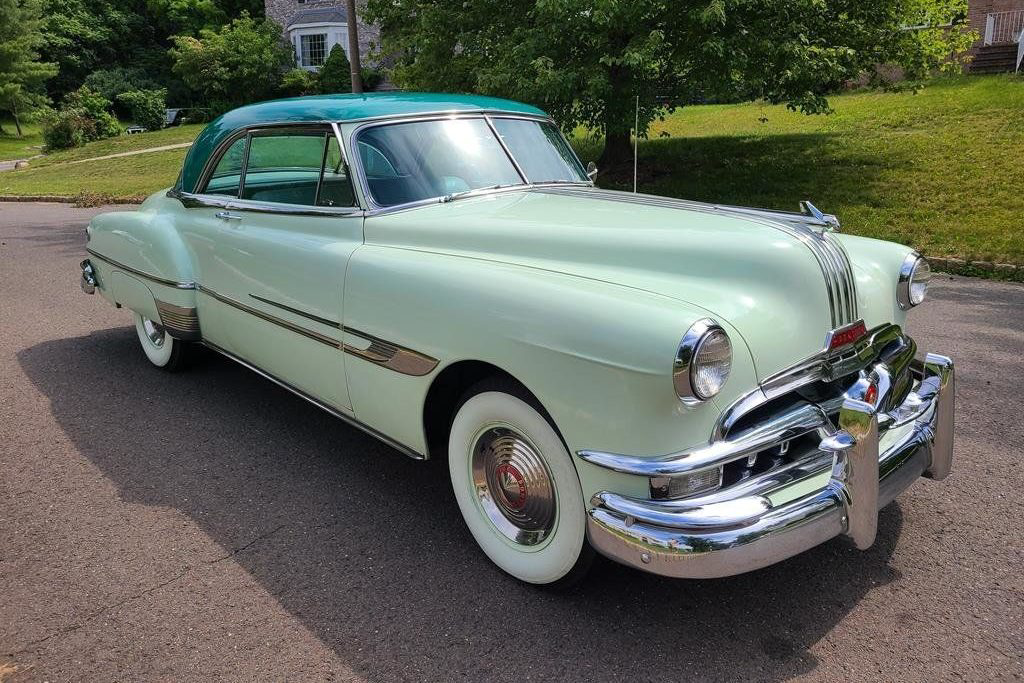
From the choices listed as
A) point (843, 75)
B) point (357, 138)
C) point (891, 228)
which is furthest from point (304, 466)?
point (843, 75)

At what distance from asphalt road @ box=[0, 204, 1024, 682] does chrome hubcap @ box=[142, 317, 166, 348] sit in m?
0.89

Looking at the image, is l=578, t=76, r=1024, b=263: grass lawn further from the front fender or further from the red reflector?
the front fender

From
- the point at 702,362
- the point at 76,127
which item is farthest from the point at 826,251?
the point at 76,127

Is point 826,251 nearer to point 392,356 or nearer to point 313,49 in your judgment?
point 392,356

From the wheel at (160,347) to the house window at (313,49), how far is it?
3425cm

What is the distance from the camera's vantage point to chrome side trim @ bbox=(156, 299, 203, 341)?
440 centimetres

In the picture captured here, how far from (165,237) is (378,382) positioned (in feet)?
7.13

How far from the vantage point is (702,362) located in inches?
87.4

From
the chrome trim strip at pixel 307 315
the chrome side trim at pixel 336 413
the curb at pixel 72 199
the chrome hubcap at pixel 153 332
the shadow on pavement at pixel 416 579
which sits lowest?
the shadow on pavement at pixel 416 579

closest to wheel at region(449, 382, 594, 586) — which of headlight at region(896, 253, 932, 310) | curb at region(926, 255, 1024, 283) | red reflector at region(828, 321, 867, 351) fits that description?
red reflector at region(828, 321, 867, 351)

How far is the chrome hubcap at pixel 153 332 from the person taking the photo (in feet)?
16.7

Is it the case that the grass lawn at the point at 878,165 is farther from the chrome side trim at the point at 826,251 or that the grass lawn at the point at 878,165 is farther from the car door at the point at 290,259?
the car door at the point at 290,259

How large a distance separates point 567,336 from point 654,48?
8.36 meters

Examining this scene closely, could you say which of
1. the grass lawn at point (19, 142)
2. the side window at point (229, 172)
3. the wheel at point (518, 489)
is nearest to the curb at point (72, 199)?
the side window at point (229, 172)
